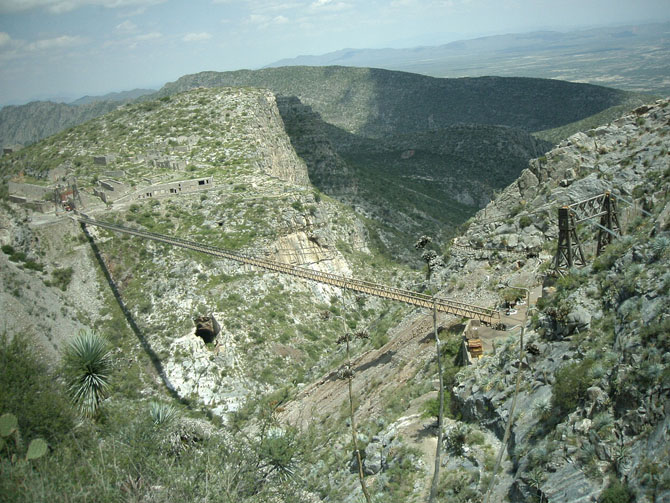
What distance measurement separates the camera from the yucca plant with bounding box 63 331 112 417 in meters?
22.8

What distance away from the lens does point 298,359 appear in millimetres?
35812

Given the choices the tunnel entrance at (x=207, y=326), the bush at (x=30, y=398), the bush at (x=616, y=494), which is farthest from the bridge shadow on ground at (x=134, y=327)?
the bush at (x=616, y=494)

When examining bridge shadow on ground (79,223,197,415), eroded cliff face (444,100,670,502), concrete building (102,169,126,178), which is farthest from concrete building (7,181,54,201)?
eroded cliff face (444,100,670,502)

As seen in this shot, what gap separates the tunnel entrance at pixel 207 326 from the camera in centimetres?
3634

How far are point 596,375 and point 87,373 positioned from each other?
19.3 meters

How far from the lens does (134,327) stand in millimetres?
35969

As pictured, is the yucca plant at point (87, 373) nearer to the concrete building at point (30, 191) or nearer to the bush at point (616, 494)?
the bush at point (616, 494)

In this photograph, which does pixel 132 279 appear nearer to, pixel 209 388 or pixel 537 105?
pixel 209 388

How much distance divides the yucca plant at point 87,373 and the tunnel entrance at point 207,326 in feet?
40.4

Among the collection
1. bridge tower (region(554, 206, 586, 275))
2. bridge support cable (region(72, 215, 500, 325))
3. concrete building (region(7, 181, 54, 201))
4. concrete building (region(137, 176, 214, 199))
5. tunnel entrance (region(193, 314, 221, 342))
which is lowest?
tunnel entrance (region(193, 314, 221, 342))

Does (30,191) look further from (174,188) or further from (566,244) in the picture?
(566,244)

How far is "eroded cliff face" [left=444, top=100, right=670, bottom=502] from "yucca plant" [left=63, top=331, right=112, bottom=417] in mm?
14576

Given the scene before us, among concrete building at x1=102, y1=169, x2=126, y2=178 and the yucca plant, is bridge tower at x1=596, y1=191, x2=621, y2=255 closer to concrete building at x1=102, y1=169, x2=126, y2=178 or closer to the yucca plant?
the yucca plant

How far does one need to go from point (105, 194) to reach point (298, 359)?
74.8ft
